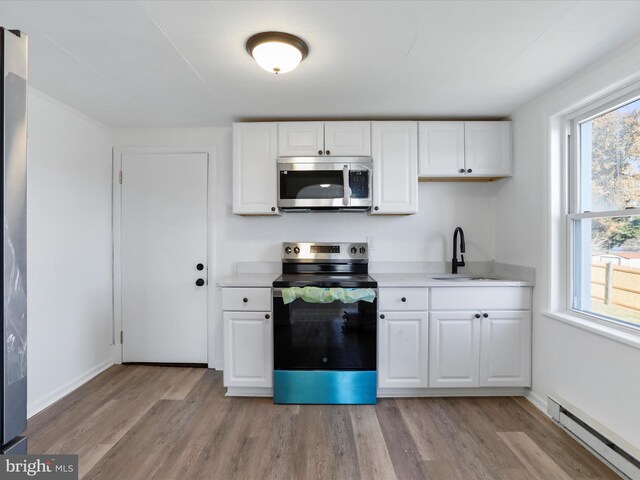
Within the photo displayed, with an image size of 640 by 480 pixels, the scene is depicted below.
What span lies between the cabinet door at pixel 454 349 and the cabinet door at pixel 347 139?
4.62ft

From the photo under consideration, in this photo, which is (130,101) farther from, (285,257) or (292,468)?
(292,468)

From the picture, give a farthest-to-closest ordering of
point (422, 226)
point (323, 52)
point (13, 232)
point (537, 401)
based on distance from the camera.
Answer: point (422, 226), point (537, 401), point (323, 52), point (13, 232)

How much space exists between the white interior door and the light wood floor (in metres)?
0.51

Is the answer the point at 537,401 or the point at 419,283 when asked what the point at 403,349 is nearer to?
the point at 419,283

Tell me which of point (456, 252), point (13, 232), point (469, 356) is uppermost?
point (13, 232)

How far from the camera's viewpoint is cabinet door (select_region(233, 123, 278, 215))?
Answer: 277cm

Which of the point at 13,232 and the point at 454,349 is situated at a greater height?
the point at 13,232

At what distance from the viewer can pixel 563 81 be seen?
7.08 feet

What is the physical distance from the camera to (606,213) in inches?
78.0

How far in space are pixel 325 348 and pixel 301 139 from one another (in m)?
1.64

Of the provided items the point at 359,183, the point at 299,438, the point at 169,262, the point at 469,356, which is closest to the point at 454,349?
the point at 469,356

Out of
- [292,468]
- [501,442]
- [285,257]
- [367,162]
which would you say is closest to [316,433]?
[292,468]

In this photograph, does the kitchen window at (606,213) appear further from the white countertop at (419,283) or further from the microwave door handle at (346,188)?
the microwave door handle at (346,188)

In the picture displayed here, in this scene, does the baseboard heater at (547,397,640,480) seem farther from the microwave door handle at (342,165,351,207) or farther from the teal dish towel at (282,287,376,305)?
the microwave door handle at (342,165,351,207)
